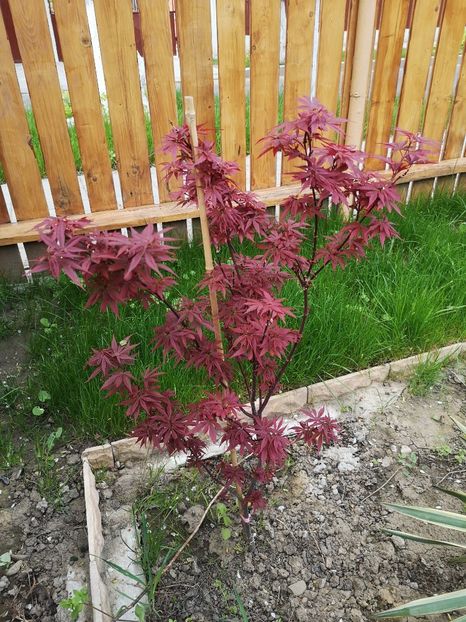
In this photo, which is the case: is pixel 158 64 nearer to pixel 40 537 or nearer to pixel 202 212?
pixel 202 212

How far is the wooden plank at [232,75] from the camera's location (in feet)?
9.50

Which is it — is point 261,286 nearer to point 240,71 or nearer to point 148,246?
point 148,246

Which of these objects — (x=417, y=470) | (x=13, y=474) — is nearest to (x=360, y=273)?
(x=417, y=470)

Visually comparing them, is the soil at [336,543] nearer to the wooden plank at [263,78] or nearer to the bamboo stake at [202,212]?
the bamboo stake at [202,212]

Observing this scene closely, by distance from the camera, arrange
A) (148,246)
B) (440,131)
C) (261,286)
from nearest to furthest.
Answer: (148,246) → (261,286) → (440,131)

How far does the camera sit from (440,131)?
382cm

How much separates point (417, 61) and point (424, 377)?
2.12 meters

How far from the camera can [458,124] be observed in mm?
3846

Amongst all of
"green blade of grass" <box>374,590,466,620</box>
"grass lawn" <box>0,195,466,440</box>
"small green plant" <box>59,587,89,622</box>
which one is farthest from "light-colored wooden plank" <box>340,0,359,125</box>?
"small green plant" <box>59,587,89,622</box>

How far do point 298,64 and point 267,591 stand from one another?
2753mm

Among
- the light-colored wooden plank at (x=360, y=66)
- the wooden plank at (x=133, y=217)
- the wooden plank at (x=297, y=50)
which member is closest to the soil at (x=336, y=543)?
the wooden plank at (x=133, y=217)

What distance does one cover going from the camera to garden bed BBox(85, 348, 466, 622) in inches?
68.8

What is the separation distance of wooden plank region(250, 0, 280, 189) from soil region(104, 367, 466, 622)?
66.6 inches

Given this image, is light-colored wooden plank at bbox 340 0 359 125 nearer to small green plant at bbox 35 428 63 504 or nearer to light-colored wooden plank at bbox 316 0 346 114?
light-colored wooden plank at bbox 316 0 346 114
